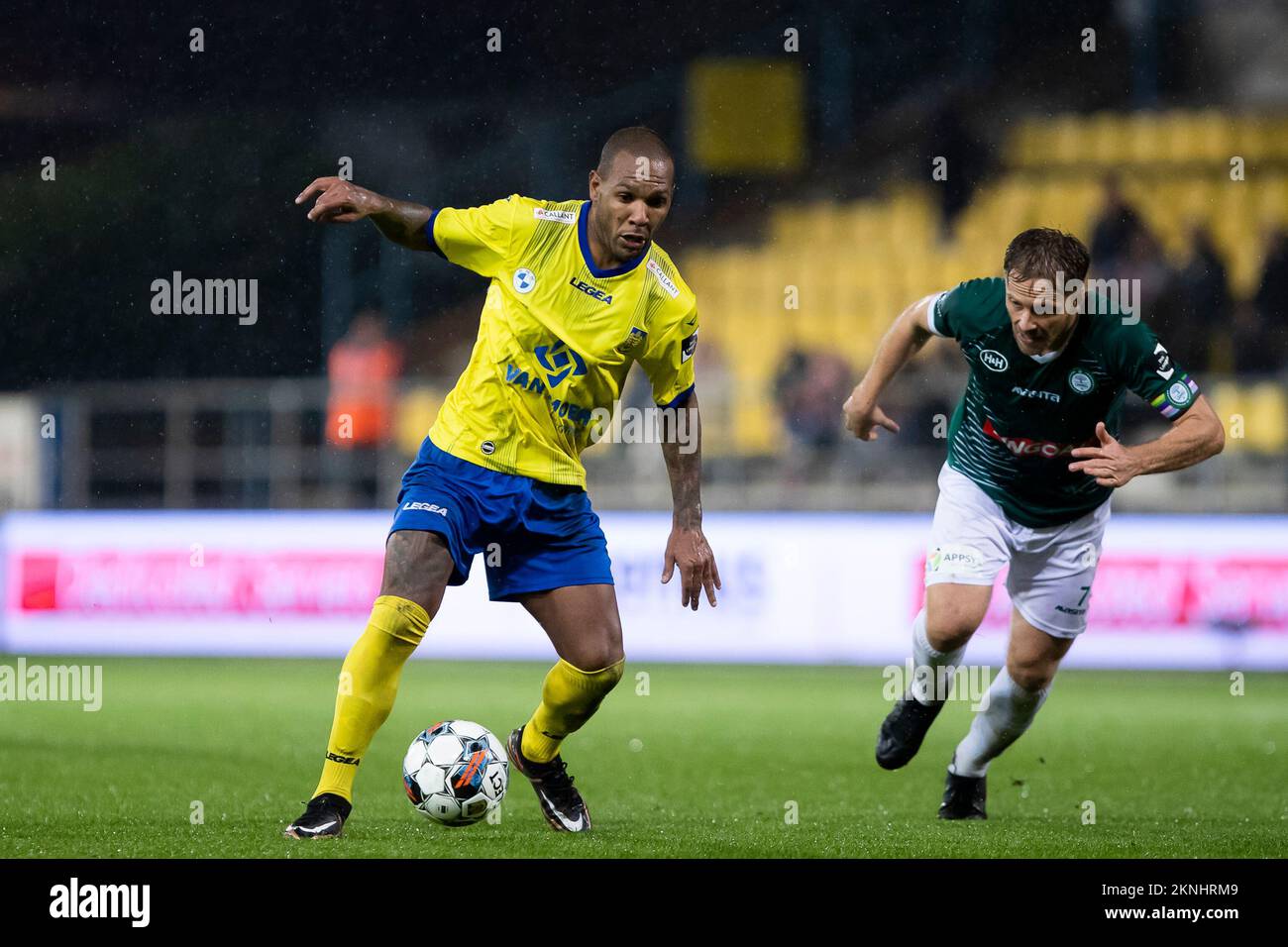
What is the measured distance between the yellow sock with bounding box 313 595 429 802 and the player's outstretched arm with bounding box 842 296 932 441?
2067 mm

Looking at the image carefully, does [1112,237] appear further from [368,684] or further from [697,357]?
[368,684]

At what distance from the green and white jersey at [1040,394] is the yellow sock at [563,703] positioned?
1.72 metres

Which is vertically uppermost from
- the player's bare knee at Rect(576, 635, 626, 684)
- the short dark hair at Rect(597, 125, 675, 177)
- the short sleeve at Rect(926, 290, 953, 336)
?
the short dark hair at Rect(597, 125, 675, 177)

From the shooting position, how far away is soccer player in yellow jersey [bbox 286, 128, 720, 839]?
18.9 feet

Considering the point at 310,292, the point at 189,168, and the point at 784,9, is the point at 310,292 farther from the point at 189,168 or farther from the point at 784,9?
the point at 784,9

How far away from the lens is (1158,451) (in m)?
5.81

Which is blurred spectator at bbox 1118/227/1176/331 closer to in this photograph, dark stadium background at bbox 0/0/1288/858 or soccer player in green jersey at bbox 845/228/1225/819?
dark stadium background at bbox 0/0/1288/858

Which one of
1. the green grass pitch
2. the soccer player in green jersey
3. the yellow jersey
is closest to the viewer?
the green grass pitch

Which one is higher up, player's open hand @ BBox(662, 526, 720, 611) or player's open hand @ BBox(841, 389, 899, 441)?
player's open hand @ BBox(841, 389, 899, 441)

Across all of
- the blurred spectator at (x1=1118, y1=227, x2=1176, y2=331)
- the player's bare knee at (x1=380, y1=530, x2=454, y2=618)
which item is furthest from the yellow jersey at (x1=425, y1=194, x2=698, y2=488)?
the blurred spectator at (x1=1118, y1=227, x2=1176, y2=331)

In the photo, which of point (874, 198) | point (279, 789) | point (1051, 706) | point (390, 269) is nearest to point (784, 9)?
point (874, 198)

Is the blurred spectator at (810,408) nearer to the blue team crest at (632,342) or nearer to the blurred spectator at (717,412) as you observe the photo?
the blurred spectator at (717,412)

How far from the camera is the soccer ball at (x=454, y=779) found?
5.69 m

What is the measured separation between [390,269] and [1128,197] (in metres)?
7.24
